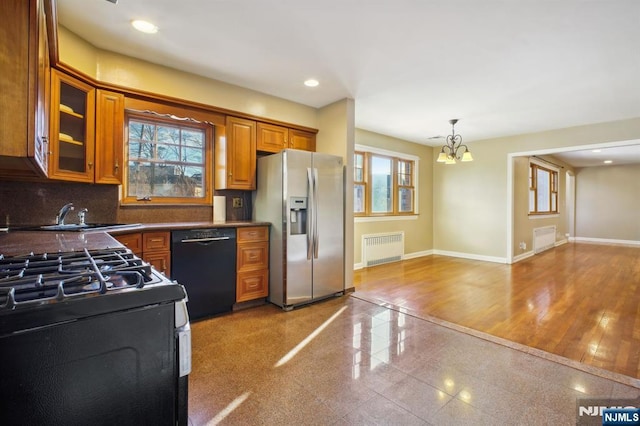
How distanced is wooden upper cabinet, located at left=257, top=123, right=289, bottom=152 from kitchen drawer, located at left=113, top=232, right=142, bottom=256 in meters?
1.66

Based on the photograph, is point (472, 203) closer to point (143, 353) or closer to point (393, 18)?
point (393, 18)

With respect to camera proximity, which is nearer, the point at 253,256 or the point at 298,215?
the point at 253,256

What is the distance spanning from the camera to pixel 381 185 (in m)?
5.95

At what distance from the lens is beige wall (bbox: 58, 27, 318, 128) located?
252 centimetres

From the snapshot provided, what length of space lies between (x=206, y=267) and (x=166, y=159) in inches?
50.4

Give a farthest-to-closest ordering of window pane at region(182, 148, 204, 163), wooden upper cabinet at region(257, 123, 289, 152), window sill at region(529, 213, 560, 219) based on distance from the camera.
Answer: window sill at region(529, 213, 560, 219), wooden upper cabinet at region(257, 123, 289, 152), window pane at region(182, 148, 204, 163)

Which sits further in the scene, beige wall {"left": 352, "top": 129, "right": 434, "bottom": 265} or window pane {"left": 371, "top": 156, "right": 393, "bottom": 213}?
window pane {"left": 371, "top": 156, "right": 393, "bottom": 213}

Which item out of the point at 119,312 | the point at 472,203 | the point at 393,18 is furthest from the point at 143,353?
the point at 472,203

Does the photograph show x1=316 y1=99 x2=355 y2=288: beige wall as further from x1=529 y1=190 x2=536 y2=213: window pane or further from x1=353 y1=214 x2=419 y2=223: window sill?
x1=529 y1=190 x2=536 y2=213: window pane

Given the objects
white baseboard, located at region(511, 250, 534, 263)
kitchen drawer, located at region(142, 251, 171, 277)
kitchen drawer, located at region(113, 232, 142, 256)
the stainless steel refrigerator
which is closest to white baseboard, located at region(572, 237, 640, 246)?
white baseboard, located at region(511, 250, 534, 263)

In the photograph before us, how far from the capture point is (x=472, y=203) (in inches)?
251

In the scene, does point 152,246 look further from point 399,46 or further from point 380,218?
point 380,218

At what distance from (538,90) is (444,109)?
3.54ft

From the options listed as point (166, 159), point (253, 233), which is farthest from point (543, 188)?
point (166, 159)
